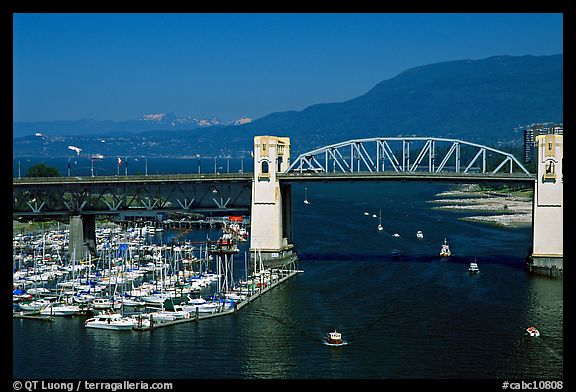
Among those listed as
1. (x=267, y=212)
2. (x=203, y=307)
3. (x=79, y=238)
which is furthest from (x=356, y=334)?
(x=79, y=238)

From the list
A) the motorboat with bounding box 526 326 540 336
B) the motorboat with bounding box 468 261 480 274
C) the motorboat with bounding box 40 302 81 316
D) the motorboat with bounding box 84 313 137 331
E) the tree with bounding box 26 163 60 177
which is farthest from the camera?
the tree with bounding box 26 163 60 177

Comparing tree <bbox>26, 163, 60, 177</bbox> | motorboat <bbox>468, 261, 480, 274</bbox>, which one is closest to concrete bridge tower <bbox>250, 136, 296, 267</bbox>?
motorboat <bbox>468, 261, 480, 274</bbox>

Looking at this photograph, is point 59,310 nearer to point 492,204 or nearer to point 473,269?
point 473,269

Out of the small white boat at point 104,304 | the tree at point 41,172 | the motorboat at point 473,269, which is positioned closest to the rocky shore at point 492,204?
the motorboat at point 473,269

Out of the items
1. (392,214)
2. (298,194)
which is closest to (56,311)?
(392,214)

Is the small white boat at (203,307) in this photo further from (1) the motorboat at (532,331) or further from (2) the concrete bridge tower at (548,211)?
(2) the concrete bridge tower at (548,211)

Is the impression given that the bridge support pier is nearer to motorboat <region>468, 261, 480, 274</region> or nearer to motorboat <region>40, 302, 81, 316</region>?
motorboat <region>40, 302, 81, 316</region>
